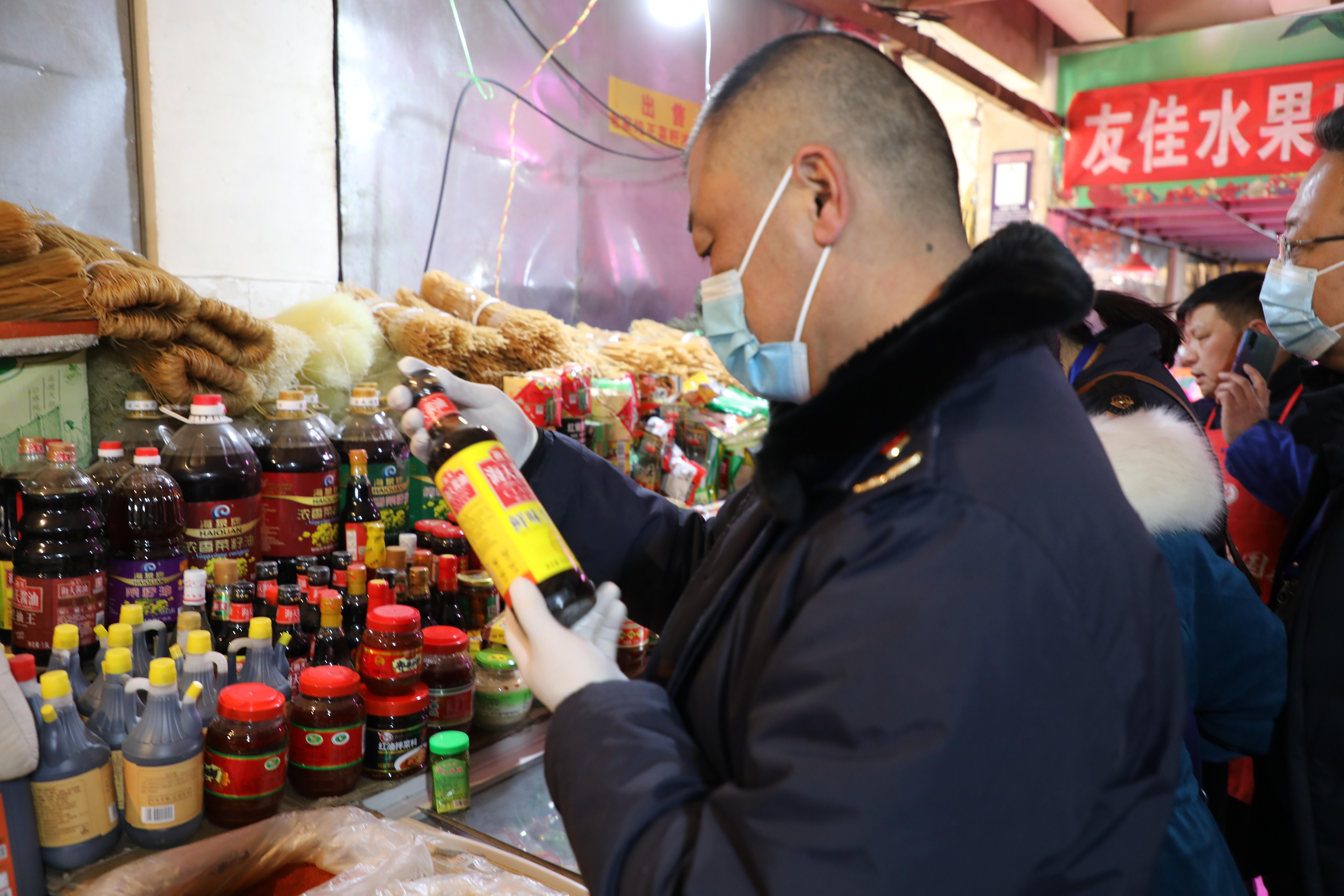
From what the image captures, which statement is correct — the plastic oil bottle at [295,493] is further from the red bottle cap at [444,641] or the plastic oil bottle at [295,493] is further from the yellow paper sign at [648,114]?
the yellow paper sign at [648,114]

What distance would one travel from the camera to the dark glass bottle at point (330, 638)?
5.92 feet

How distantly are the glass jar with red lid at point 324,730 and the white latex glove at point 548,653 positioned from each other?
2.26 feet

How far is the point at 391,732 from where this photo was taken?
179 cm

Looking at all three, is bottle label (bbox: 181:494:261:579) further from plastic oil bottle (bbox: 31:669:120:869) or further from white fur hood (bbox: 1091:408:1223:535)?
white fur hood (bbox: 1091:408:1223:535)

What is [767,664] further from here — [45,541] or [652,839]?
[45,541]

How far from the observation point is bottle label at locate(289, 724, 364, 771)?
5.54 ft

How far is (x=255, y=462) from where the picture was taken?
2.13 m

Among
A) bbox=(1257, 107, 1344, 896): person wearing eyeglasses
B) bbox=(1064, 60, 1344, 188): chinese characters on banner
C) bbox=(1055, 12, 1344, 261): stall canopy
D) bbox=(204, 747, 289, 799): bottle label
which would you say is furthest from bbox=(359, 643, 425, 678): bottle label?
bbox=(1055, 12, 1344, 261): stall canopy

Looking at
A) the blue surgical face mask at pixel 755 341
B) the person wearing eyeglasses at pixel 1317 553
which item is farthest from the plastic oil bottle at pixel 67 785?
the person wearing eyeglasses at pixel 1317 553

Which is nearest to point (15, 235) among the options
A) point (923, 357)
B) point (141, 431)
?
point (141, 431)

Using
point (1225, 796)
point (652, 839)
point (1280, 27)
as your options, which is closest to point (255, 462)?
point (652, 839)

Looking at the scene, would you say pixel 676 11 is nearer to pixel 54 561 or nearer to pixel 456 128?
pixel 456 128

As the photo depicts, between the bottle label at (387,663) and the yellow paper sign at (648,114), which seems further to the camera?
the yellow paper sign at (648,114)

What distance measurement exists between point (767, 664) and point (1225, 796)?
1.91 meters
